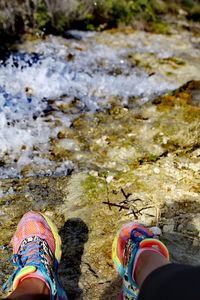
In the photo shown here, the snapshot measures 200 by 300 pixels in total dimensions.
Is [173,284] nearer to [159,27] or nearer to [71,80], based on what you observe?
[71,80]

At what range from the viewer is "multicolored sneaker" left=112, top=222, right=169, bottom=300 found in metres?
2.24

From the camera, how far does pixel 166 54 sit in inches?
192

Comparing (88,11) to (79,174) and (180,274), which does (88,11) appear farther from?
(180,274)

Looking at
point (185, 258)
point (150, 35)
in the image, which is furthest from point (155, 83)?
point (185, 258)

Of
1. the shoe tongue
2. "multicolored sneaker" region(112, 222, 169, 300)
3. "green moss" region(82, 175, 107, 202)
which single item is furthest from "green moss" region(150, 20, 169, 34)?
the shoe tongue

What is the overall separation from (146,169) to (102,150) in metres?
0.44

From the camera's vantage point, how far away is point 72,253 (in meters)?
2.67

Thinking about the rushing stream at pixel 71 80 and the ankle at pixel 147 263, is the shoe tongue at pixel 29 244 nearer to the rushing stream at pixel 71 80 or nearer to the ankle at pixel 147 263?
the ankle at pixel 147 263

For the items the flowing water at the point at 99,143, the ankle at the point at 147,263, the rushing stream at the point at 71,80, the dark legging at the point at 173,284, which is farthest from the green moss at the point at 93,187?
the dark legging at the point at 173,284

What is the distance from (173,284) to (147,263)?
1.62 ft

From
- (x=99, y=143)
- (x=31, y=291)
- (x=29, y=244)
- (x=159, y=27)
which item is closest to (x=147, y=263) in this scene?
(x=31, y=291)

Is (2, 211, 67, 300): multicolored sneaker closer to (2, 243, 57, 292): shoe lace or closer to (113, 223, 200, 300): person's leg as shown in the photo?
(2, 243, 57, 292): shoe lace

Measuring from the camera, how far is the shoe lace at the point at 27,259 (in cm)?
233

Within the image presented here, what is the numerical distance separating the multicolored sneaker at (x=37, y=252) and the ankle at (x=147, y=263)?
45cm
